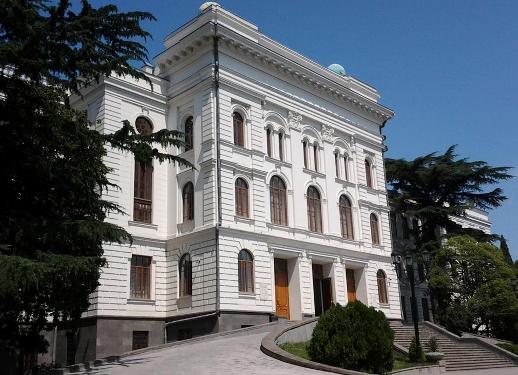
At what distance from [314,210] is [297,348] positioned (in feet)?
41.0

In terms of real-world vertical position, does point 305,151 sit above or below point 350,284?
above

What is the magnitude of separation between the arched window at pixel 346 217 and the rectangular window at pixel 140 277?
39.4ft

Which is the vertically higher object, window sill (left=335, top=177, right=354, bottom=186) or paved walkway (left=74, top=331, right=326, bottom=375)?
window sill (left=335, top=177, right=354, bottom=186)

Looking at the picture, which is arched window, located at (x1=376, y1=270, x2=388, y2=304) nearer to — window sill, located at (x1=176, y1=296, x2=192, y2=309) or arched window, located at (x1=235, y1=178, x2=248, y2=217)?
arched window, located at (x1=235, y1=178, x2=248, y2=217)

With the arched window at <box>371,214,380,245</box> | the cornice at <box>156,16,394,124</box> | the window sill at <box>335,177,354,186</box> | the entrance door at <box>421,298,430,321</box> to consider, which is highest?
the cornice at <box>156,16,394,124</box>

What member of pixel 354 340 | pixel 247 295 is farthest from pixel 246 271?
pixel 354 340

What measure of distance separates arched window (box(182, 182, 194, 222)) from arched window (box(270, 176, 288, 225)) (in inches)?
165

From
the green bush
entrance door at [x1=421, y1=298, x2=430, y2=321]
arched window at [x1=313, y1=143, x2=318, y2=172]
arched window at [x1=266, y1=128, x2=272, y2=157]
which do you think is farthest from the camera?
entrance door at [x1=421, y1=298, x2=430, y2=321]

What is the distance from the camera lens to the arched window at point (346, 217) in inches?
1387

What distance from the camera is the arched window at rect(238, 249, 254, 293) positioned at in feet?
92.5

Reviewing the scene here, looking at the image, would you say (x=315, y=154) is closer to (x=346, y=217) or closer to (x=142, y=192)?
(x=346, y=217)

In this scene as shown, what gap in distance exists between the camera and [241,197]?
29.6m

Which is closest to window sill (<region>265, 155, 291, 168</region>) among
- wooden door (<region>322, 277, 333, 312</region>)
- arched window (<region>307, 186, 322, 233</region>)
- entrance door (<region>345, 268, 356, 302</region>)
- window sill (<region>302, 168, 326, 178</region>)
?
window sill (<region>302, 168, 326, 178</region>)

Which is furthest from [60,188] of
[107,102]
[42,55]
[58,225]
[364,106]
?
[364,106]
